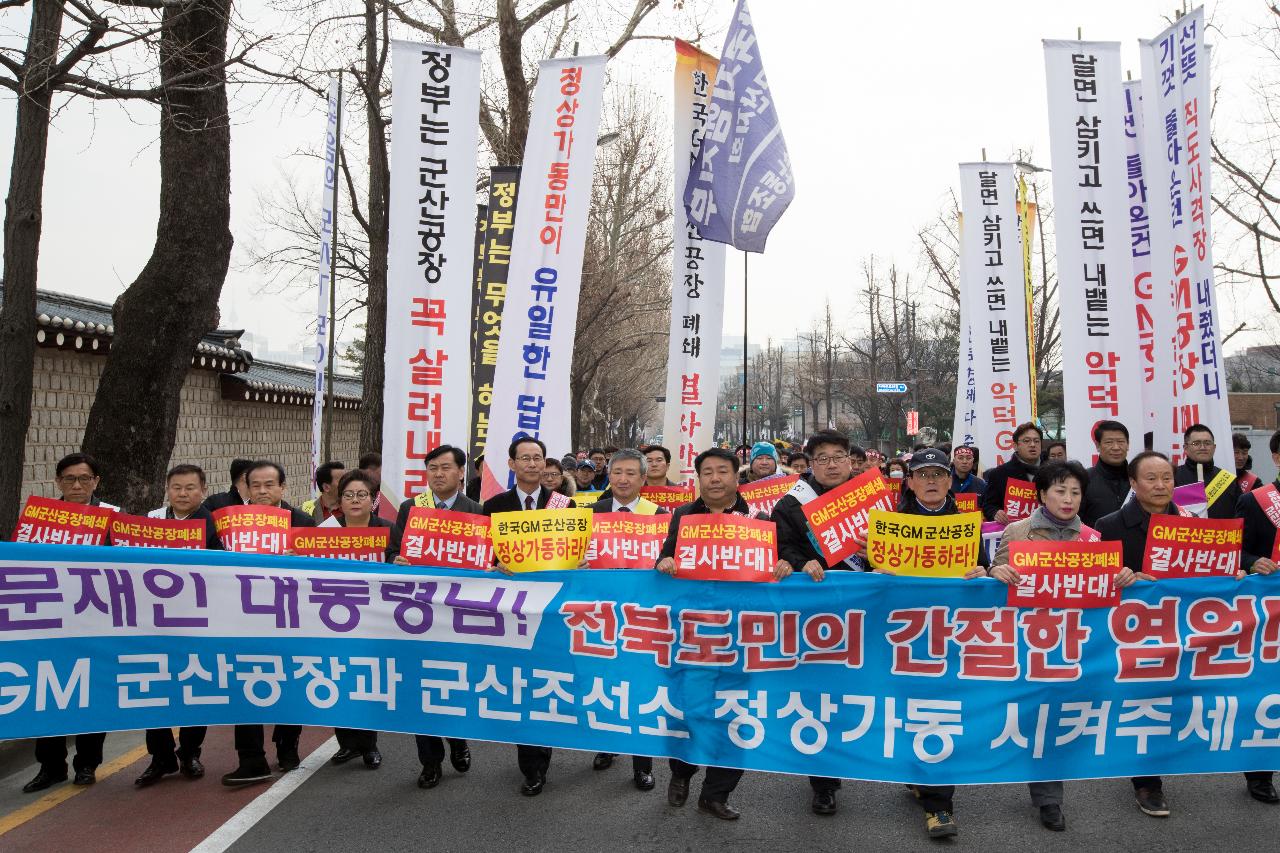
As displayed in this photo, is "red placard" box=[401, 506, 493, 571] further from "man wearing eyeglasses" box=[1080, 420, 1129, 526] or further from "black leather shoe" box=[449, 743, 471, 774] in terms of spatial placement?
"man wearing eyeglasses" box=[1080, 420, 1129, 526]

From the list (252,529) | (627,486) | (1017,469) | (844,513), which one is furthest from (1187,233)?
(252,529)

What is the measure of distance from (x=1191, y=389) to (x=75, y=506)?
7795 millimetres

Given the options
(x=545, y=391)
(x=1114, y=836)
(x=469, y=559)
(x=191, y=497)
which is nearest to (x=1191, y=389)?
(x=1114, y=836)

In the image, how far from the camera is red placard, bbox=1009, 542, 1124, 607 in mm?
4816

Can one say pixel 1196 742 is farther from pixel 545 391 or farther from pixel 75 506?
pixel 75 506

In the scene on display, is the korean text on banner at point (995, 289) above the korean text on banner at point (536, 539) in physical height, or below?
above

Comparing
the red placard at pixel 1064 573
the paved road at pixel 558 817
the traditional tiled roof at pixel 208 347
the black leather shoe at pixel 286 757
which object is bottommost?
the paved road at pixel 558 817

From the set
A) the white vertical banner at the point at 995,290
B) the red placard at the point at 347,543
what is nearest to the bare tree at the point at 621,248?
the white vertical banner at the point at 995,290

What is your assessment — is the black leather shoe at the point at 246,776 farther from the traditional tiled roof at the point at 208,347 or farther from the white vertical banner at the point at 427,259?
the traditional tiled roof at the point at 208,347

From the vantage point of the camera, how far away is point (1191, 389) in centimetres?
761

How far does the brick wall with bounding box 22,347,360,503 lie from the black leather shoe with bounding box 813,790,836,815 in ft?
21.4

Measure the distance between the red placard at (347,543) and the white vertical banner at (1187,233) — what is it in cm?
601

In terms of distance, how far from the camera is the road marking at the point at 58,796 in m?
4.85

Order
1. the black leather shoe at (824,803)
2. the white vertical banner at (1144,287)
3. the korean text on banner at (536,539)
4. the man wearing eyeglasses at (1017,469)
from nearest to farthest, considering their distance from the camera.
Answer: the black leather shoe at (824,803)
the korean text on banner at (536,539)
the white vertical banner at (1144,287)
the man wearing eyeglasses at (1017,469)
